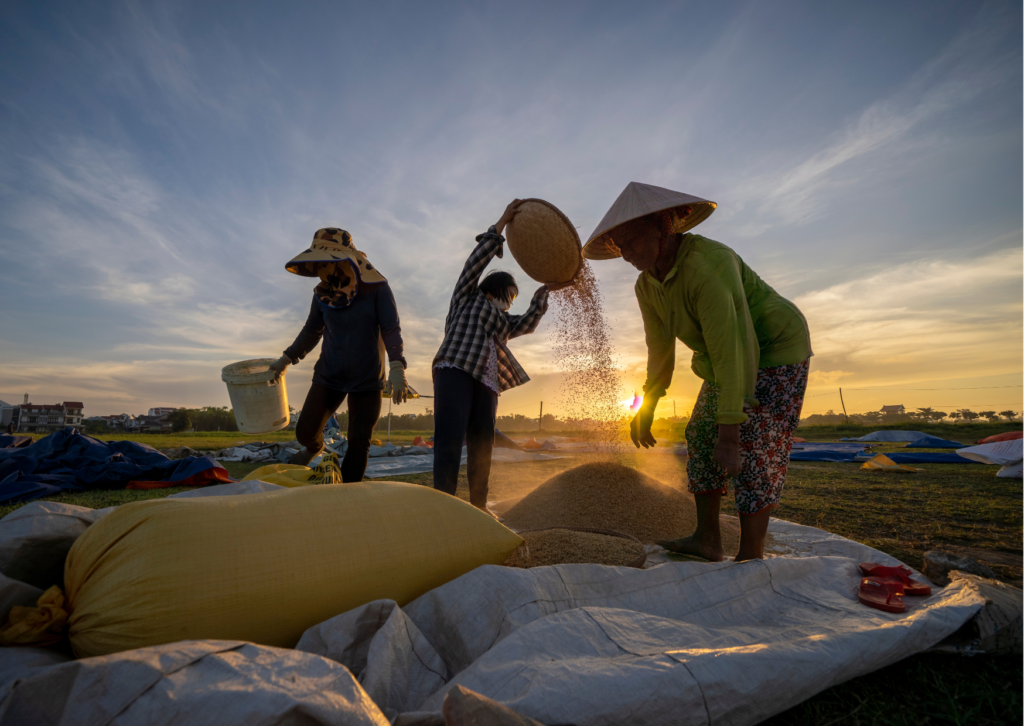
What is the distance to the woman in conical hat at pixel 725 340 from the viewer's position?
1.73 metres

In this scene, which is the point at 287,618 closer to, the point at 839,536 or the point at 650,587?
the point at 650,587

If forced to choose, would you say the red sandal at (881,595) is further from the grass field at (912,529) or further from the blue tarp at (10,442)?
the blue tarp at (10,442)

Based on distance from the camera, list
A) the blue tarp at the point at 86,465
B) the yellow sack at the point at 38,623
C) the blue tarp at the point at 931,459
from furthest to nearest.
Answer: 1. the blue tarp at the point at 931,459
2. the blue tarp at the point at 86,465
3. the yellow sack at the point at 38,623

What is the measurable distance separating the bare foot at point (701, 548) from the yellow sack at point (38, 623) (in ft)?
6.98

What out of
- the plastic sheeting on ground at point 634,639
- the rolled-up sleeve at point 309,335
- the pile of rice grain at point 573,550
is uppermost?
the rolled-up sleeve at point 309,335

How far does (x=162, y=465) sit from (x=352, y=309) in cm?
363

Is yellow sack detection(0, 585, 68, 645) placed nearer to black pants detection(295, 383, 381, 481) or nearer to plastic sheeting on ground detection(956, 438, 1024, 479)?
black pants detection(295, 383, 381, 481)

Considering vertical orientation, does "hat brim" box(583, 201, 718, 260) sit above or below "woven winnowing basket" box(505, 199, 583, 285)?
below

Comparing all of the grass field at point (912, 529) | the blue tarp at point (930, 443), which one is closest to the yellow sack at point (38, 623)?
the grass field at point (912, 529)

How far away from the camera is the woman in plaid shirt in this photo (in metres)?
2.61

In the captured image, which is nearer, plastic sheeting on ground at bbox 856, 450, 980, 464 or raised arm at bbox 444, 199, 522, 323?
raised arm at bbox 444, 199, 522, 323

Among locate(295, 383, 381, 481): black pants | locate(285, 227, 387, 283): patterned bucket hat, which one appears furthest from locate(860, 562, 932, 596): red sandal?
locate(285, 227, 387, 283): patterned bucket hat

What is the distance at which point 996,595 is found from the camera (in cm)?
111

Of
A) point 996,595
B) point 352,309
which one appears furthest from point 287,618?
point 352,309
